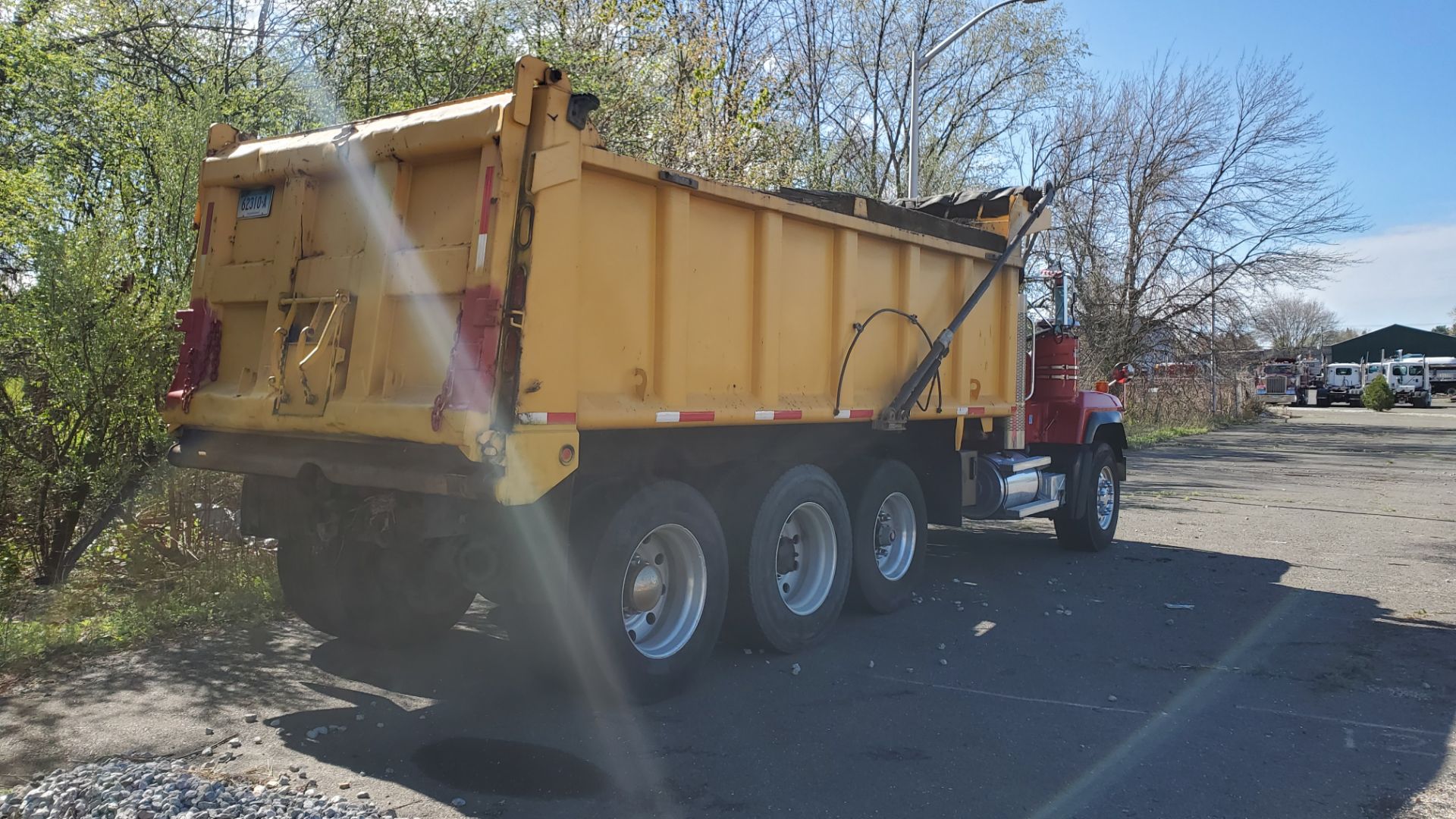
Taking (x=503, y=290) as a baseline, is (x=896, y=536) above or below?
below

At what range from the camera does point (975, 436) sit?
8594 millimetres

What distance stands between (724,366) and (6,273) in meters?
6.11

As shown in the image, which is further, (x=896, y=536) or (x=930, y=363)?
(x=896, y=536)

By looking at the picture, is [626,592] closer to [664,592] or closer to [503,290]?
[664,592]

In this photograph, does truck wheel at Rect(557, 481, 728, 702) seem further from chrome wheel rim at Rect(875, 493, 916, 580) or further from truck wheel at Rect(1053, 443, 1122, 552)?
truck wheel at Rect(1053, 443, 1122, 552)

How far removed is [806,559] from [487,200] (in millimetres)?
3286

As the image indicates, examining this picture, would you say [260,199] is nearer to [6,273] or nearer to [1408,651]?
[6,273]

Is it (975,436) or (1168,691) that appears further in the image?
(975,436)

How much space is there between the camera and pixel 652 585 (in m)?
5.41

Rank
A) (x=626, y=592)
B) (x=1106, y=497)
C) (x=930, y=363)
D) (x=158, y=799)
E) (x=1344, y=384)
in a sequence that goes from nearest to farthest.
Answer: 1. (x=158, y=799)
2. (x=626, y=592)
3. (x=930, y=363)
4. (x=1106, y=497)
5. (x=1344, y=384)

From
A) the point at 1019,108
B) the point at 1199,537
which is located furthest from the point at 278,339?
the point at 1019,108

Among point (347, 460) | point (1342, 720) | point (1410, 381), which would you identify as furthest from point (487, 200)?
point (1410, 381)

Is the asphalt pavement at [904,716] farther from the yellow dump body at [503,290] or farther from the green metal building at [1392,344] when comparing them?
the green metal building at [1392,344]

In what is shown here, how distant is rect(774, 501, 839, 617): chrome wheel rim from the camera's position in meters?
6.43
